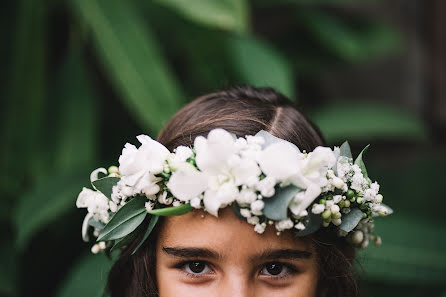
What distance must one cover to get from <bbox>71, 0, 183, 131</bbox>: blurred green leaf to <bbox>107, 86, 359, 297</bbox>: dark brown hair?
656 millimetres

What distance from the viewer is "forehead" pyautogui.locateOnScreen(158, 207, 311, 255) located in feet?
4.06

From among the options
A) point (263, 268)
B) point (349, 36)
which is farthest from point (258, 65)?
point (263, 268)

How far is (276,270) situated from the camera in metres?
1.31

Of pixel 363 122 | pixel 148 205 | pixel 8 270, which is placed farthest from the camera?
pixel 363 122

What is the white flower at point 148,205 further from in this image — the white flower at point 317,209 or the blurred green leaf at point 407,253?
the blurred green leaf at point 407,253

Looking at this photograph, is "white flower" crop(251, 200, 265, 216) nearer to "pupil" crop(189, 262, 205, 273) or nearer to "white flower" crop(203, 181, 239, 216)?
"white flower" crop(203, 181, 239, 216)

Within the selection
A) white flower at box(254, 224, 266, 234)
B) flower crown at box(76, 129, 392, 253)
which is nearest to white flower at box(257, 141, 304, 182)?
flower crown at box(76, 129, 392, 253)

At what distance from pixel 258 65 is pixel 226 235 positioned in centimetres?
138

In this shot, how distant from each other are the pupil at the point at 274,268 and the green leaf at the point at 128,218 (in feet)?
0.99

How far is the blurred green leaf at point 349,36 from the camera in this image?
2.92 meters

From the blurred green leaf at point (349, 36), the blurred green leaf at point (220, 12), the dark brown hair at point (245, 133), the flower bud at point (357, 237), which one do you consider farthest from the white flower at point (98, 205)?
the blurred green leaf at point (349, 36)

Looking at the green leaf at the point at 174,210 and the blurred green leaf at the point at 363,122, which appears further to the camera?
the blurred green leaf at the point at 363,122

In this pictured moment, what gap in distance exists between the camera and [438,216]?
283cm

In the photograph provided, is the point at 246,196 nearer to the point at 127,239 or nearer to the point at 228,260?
the point at 228,260
